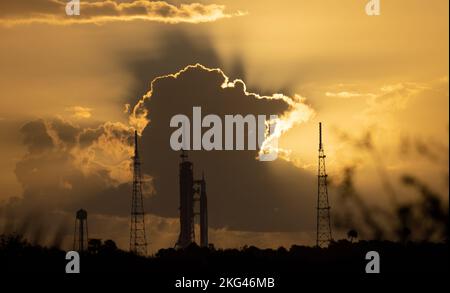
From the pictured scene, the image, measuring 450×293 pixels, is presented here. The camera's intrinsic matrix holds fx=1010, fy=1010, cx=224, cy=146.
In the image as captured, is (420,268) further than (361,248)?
No

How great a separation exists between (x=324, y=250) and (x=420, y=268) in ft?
132

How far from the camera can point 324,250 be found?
17650 cm

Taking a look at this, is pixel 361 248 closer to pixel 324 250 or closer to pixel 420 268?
pixel 324 250
